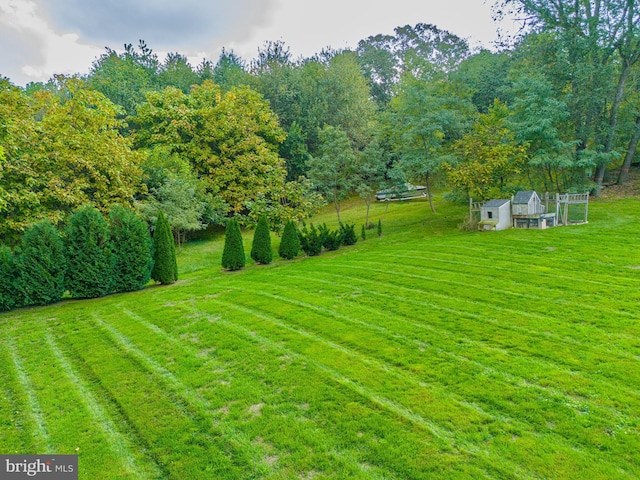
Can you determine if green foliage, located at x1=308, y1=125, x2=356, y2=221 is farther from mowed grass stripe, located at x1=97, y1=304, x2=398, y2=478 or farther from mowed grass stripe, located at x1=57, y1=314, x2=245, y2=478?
mowed grass stripe, located at x1=57, y1=314, x2=245, y2=478

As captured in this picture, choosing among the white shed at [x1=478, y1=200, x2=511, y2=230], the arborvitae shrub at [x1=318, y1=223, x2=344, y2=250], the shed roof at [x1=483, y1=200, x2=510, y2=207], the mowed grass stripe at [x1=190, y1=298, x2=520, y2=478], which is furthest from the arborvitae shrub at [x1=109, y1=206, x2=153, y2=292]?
the shed roof at [x1=483, y1=200, x2=510, y2=207]

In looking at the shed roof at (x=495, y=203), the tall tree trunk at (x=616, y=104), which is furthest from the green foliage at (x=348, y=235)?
the tall tree trunk at (x=616, y=104)

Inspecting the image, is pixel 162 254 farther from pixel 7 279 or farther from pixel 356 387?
pixel 356 387

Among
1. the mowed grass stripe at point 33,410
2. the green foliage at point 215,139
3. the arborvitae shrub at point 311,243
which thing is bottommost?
the mowed grass stripe at point 33,410

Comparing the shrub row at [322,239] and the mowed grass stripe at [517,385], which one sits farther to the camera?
the shrub row at [322,239]

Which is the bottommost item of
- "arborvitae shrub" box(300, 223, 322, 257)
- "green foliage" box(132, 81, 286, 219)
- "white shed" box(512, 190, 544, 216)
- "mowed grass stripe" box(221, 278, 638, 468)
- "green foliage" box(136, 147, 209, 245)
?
"mowed grass stripe" box(221, 278, 638, 468)

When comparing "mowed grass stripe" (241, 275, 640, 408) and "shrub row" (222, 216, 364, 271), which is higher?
"shrub row" (222, 216, 364, 271)

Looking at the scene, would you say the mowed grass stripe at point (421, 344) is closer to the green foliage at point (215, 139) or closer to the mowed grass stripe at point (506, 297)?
the mowed grass stripe at point (506, 297)

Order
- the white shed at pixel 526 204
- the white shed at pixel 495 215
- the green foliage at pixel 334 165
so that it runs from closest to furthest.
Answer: the white shed at pixel 526 204 → the white shed at pixel 495 215 → the green foliage at pixel 334 165
